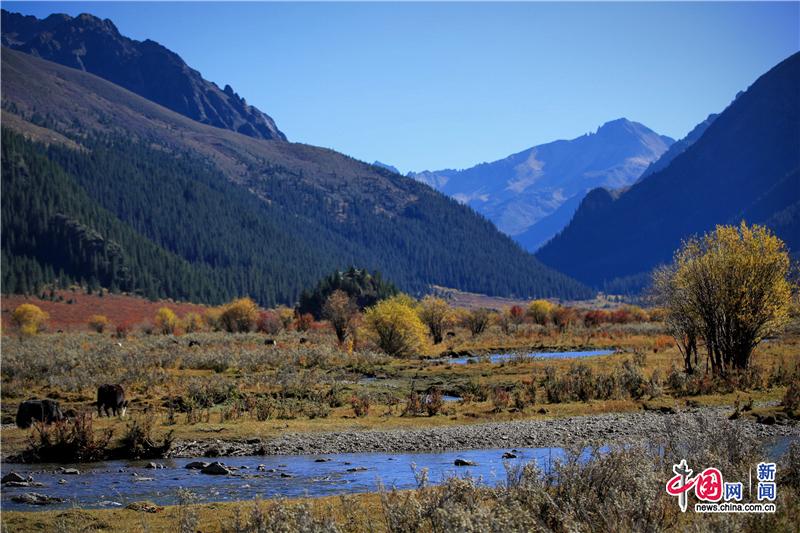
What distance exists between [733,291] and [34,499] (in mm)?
31342

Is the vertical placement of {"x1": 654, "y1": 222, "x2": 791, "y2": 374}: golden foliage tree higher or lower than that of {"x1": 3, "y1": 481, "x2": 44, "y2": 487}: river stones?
higher

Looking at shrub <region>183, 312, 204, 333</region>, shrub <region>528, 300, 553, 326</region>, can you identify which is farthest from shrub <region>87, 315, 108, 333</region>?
shrub <region>528, 300, 553, 326</region>

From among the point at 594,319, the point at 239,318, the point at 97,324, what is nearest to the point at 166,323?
→ the point at 97,324

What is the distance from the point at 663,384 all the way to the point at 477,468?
17992 mm

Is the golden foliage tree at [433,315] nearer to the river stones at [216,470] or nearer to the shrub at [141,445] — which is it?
the shrub at [141,445]

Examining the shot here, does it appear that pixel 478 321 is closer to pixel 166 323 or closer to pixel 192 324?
pixel 192 324

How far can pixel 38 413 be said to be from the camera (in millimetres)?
29734

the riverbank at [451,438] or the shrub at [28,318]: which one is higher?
the shrub at [28,318]

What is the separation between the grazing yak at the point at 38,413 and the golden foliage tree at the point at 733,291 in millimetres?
29447

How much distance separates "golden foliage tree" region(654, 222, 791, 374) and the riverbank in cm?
915

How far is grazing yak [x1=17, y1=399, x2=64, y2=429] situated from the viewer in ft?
96.6

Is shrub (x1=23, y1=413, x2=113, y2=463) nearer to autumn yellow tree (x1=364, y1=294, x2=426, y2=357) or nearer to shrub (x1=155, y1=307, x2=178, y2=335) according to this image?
autumn yellow tree (x1=364, y1=294, x2=426, y2=357)

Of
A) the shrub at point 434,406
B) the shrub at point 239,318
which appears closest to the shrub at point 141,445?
the shrub at point 434,406

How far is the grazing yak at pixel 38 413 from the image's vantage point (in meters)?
29.5
